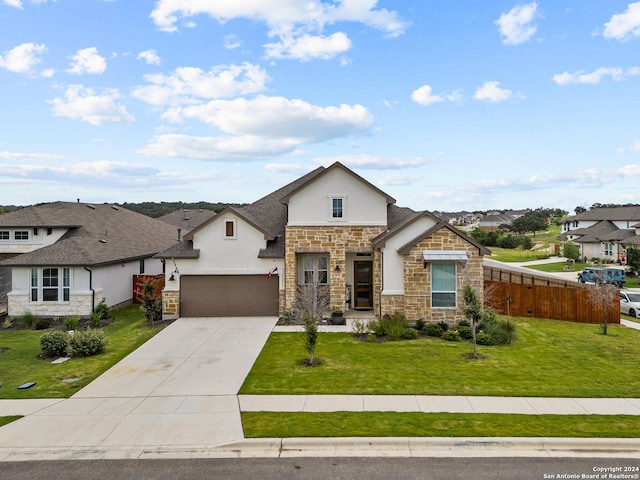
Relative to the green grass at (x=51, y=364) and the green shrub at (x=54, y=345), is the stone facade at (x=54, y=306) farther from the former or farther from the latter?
the green shrub at (x=54, y=345)

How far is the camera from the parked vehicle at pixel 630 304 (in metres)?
23.1

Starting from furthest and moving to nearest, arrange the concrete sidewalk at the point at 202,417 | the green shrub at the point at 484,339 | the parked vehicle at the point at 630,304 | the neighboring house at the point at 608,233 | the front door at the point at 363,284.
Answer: the neighboring house at the point at 608,233 → the parked vehicle at the point at 630,304 → the front door at the point at 363,284 → the green shrub at the point at 484,339 → the concrete sidewalk at the point at 202,417

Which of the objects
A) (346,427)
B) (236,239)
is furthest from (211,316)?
(346,427)

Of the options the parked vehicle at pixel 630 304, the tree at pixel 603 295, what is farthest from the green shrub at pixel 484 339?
the parked vehicle at pixel 630 304

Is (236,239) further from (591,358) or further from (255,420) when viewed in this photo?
(591,358)

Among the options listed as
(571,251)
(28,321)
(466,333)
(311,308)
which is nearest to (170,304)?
(28,321)

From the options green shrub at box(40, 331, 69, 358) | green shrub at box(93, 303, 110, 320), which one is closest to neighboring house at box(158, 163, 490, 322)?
green shrub at box(93, 303, 110, 320)

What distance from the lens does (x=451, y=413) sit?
966 cm

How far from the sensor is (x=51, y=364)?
559 inches

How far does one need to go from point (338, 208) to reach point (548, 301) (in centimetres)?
1175

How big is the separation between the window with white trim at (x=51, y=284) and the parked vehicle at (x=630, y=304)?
30.3 meters

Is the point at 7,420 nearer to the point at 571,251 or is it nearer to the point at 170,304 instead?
the point at 170,304

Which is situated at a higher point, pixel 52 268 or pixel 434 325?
pixel 52 268

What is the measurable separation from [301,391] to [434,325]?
8.42 meters
